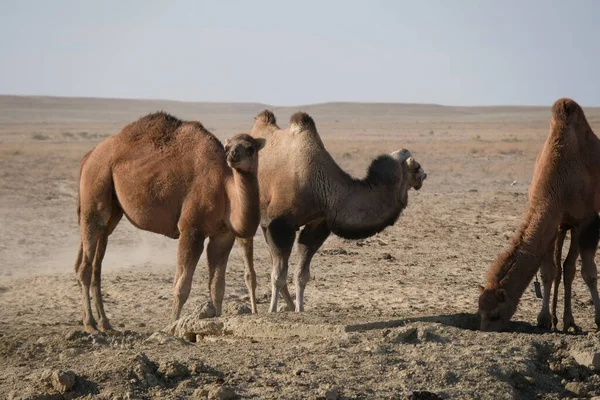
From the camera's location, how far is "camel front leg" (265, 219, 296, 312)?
10.8m

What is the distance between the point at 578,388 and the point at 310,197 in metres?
4.23

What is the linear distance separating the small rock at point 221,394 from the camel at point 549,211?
3.32 metres

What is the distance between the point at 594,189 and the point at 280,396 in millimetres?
4900

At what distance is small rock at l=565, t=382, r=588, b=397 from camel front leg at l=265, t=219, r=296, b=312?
402cm

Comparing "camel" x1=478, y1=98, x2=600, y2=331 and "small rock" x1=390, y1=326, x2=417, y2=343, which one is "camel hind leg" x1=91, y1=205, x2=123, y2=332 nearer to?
"small rock" x1=390, y1=326, x2=417, y2=343

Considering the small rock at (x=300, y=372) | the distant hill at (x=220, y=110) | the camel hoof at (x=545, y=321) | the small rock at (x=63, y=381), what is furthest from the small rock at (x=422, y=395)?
the distant hill at (x=220, y=110)

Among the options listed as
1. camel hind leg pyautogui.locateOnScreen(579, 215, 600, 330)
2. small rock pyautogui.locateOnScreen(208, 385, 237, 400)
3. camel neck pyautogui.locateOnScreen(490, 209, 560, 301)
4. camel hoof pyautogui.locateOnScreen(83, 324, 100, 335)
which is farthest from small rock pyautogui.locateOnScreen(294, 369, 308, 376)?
camel hind leg pyautogui.locateOnScreen(579, 215, 600, 330)

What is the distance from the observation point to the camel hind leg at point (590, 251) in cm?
1017

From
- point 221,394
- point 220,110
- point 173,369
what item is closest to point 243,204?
point 173,369

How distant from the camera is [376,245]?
52.7 feet

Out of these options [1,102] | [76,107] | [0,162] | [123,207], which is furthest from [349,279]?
[76,107]

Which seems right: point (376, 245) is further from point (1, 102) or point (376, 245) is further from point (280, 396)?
point (1, 102)

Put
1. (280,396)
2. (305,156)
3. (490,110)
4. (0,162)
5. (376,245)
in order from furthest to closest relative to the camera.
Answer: (490,110) → (0,162) → (376,245) → (305,156) → (280,396)

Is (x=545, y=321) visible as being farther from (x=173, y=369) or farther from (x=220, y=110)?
(x=220, y=110)
